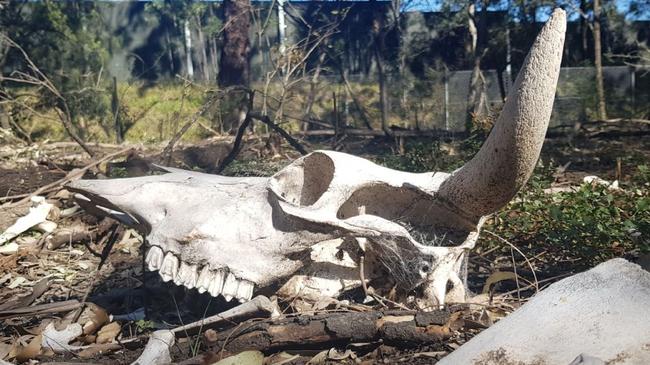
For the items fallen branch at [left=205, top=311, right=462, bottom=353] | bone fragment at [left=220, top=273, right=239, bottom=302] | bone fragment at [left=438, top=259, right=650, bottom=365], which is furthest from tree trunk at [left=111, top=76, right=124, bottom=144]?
bone fragment at [left=438, top=259, right=650, bottom=365]

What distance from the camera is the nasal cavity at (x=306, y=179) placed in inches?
134

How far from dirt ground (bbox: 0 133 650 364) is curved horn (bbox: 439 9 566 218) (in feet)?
1.68

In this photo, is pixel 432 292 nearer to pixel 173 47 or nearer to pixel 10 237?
pixel 10 237

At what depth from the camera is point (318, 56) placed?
575 inches

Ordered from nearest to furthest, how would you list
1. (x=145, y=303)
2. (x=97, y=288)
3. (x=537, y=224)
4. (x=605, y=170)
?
(x=145, y=303) → (x=97, y=288) → (x=537, y=224) → (x=605, y=170)

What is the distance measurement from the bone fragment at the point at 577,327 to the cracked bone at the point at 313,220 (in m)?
0.50

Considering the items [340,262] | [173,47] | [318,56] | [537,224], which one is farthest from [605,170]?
[173,47]

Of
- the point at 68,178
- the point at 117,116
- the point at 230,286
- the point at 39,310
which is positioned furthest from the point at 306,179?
the point at 117,116

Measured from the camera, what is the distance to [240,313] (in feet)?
9.44

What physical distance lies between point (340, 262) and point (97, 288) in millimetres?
1921

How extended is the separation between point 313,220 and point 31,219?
3995 mm

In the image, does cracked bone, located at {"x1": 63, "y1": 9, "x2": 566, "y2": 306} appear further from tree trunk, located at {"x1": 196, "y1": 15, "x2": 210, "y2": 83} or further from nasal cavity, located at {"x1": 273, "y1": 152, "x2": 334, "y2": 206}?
tree trunk, located at {"x1": 196, "y1": 15, "x2": 210, "y2": 83}

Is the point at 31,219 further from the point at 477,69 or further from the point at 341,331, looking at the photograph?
the point at 477,69

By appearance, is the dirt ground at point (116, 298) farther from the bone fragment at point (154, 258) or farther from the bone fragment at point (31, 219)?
the bone fragment at point (154, 258)
